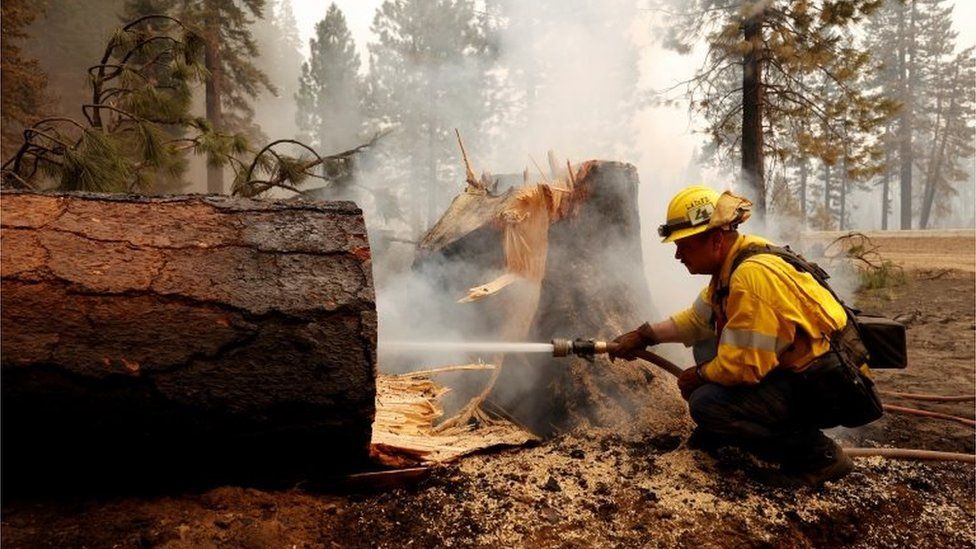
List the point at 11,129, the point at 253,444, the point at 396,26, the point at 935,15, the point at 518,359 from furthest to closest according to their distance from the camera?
1. the point at 935,15
2. the point at 396,26
3. the point at 11,129
4. the point at 518,359
5. the point at 253,444

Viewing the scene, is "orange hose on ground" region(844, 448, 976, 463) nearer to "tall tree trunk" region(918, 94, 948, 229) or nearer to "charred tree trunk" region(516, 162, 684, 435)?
"charred tree trunk" region(516, 162, 684, 435)

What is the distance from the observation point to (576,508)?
2.34 m

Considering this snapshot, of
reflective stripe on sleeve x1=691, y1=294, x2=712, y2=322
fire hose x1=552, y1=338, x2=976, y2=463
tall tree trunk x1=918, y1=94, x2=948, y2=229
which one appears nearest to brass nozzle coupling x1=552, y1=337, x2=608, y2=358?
fire hose x1=552, y1=338, x2=976, y2=463

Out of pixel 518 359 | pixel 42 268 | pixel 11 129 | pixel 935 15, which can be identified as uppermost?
pixel 935 15

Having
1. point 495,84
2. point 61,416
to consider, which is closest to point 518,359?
point 61,416

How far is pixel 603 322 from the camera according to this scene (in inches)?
159

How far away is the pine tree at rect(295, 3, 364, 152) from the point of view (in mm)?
26078

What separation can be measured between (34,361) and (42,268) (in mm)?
321

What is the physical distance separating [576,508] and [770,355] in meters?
1.15

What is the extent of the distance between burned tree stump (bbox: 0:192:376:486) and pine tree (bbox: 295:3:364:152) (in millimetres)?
24926

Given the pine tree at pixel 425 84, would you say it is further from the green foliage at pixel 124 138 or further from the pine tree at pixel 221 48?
the green foliage at pixel 124 138

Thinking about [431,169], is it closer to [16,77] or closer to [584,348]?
[16,77]

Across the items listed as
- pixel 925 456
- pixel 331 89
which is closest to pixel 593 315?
pixel 925 456

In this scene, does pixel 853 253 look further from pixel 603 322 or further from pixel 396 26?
pixel 396 26
